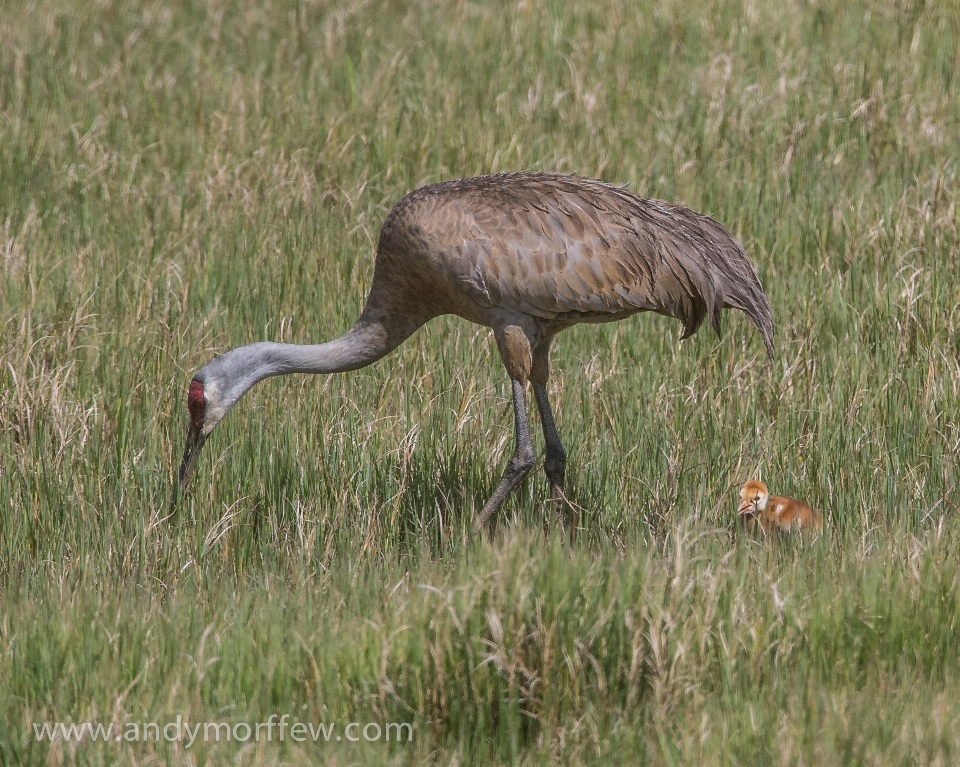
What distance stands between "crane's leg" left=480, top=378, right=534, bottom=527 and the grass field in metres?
0.17

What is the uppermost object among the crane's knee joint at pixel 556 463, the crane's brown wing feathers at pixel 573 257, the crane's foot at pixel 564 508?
the crane's brown wing feathers at pixel 573 257

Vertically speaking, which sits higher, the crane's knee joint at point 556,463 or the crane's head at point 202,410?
the crane's head at point 202,410

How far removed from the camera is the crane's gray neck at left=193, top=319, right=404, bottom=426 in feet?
15.8

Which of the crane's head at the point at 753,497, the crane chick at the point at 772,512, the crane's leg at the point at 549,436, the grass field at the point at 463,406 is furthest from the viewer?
the crane's leg at the point at 549,436

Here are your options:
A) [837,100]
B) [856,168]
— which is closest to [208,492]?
[856,168]

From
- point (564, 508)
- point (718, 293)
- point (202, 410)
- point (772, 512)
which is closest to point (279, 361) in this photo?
point (202, 410)

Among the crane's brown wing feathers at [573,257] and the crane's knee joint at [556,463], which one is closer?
the crane's brown wing feathers at [573,257]

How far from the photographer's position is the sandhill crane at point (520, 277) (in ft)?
15.6

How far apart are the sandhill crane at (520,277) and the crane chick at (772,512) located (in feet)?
1.69

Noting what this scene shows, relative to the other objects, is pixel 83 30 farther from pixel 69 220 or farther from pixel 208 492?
pixel 208 492

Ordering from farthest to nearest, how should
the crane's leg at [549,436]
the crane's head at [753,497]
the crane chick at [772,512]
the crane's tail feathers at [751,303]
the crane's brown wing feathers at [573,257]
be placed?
1. the crane's leg at [549,436]
2. the crane's tail feathers at [751,303]
3. the crane's brown wing feathers at [573,257]
4. the crane's head at [753,497]
5. the crane chick at [772,512]

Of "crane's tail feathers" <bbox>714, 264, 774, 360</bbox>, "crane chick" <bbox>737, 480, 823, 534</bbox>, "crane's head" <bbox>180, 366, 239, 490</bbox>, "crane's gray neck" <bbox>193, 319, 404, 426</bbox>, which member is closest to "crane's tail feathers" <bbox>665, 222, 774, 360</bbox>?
"crane's tail feathers" <bbox>714, 264, 774, 360</bbox>

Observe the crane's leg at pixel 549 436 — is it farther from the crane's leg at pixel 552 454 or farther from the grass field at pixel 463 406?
the grass field at pixel 463 406

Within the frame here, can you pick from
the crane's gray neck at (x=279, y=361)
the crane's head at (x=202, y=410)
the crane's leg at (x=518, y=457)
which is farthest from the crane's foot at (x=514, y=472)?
the crane's head at (x=202, y=410)
